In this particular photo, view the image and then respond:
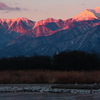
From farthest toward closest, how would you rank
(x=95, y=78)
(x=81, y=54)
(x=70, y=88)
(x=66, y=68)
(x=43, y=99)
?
(x=81, y=54) < (x=66, y=68) < (x=95, y=78) < (x=70, y=88) < (x=43, y=99)

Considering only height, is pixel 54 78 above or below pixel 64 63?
below

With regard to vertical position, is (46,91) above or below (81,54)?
below

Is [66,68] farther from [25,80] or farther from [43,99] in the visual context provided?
[43,99]

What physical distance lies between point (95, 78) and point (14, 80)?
9398mm

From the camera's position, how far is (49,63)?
6275cm

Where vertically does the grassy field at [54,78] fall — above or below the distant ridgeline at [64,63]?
below

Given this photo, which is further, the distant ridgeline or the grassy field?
the distant ridgeline

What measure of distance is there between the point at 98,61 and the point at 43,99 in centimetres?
3589

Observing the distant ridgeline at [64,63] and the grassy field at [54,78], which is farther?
the distant ridgeline at [64,63]

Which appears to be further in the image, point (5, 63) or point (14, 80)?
point (5, 63)

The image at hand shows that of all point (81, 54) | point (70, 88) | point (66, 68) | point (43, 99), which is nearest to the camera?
point (43, 99)

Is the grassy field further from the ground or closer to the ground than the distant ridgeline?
closer to the ground

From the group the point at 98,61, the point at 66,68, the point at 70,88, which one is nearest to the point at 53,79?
the point at 70,88

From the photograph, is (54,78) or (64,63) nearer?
(54,78)
